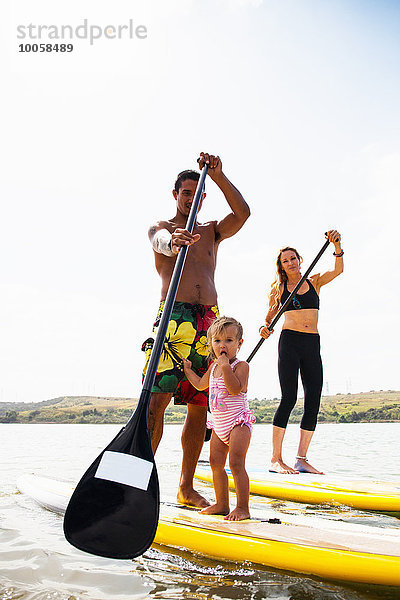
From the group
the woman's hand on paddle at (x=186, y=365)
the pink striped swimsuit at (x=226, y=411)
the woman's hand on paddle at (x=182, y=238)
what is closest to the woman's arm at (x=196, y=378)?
the woman's hand on paddle at (x=186, y=365)

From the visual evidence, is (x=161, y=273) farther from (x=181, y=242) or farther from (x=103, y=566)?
(x=103, y=566)

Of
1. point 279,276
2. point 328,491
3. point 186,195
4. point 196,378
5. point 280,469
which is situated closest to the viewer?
point 196,378

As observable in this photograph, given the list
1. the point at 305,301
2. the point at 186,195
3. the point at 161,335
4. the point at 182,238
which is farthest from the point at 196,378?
the point at 305,301

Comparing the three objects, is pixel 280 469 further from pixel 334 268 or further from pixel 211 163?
pixel 211 163

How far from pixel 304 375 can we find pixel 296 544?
300cm

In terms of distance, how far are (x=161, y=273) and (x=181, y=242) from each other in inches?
30.1

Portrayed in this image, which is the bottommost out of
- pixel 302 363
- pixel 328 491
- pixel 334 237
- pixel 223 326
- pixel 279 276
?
pixel 328 491

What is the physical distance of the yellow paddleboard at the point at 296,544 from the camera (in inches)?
75.7

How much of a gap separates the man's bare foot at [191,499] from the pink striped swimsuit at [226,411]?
21.6 inches

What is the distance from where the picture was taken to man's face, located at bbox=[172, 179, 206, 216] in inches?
136

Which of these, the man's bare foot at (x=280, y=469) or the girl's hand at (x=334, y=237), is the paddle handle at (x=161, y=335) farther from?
the man's bare foot at (x=280, y=469)

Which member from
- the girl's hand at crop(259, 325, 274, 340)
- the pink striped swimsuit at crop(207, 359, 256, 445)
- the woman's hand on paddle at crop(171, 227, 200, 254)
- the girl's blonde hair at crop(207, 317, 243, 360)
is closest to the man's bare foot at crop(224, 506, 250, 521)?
the pink striped swimsuit at crop(207, 359, 256, 445)

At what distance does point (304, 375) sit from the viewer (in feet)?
16.5

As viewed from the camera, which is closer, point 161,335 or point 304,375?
point 161,335
